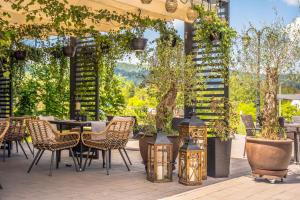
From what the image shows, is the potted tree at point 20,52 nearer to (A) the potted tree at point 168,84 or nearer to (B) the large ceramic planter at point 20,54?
(B) the large ceramic planter at point 20,54

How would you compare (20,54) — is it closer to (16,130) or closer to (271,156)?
(16,130)

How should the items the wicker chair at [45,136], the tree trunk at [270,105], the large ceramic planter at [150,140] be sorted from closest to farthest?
the tree trunk at [270,105] < the large ceramic planter at [150,140] < the wicker chair at [45,136]

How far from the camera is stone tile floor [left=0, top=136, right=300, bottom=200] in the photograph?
4.86 metres

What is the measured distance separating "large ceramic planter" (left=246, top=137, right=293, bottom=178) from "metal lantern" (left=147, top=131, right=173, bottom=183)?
121cm

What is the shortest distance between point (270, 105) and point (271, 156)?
82cm

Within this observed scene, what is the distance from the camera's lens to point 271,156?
18.4 ft

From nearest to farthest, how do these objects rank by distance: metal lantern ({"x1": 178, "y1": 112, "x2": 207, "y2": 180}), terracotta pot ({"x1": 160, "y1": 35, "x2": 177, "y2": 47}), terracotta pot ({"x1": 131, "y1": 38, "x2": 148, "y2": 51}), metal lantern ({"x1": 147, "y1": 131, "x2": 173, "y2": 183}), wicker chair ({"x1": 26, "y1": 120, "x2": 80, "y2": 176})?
1. metal lantern ({"x1": 147, "y1": 131, "x2": 173, "y2": 183})
2. metal lantern ({"x1": 178, "y1": 112, "x2": 207, "y2": 180})
3. wicker chair ({"x1": 26, "y1": 120, "x2": 80, "y2": 176})
4. terracotta pot ({"x1": 160, "y1": 35, "x2": 177, "y2": 47})
5. terracotta pot ({"x1": 131, "y1": 38, "x2": 148, "y2": 51})

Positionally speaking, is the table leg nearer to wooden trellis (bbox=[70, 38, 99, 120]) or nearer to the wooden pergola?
the wooden pergola

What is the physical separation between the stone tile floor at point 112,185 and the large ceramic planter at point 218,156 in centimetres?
14

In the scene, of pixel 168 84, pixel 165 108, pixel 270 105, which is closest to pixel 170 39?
pixel 168 84

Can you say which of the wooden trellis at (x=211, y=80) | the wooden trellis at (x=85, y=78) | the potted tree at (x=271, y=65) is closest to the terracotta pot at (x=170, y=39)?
the wooden trellis at (x=211, y=80)

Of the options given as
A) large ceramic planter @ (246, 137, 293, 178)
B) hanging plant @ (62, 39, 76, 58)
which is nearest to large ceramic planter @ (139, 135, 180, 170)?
large ceramic planter @ (246, 137, 293, 178)

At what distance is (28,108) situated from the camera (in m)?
11.3

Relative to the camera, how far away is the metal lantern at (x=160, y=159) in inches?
220
